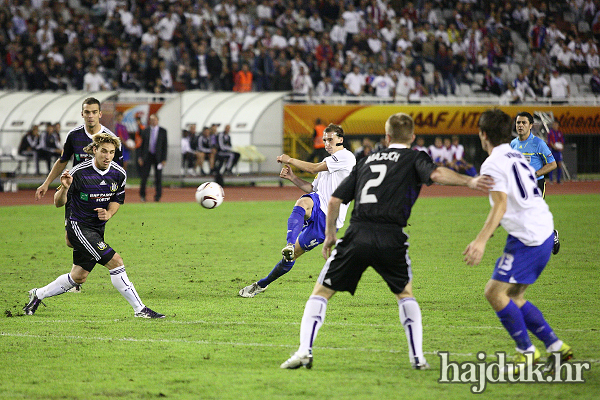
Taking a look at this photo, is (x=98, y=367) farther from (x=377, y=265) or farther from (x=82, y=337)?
(x=377, y=265)

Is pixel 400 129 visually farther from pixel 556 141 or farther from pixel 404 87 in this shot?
pixel 404 87

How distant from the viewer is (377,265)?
18.8 ft

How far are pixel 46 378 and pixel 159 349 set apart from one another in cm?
109

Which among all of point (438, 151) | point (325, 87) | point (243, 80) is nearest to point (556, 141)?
point (438, 151)

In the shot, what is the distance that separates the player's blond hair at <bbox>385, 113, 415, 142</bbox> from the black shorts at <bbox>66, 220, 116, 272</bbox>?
3.49 metres

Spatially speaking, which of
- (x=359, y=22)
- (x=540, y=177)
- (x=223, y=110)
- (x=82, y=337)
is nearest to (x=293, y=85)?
(x=223, y=110)

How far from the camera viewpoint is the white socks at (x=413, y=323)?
A: 570 centimetres

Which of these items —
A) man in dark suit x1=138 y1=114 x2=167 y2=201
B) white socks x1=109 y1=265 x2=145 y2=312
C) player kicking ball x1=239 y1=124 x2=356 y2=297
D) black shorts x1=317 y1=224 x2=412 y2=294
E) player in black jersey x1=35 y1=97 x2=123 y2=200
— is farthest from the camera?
man in dark suit x1=138 y1=114 x2=167 y2=201

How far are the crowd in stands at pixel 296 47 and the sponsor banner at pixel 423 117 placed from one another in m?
0.96

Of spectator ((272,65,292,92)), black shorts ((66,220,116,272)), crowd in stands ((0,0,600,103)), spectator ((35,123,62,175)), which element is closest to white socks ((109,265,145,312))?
black shorts ((66,220,116,272))

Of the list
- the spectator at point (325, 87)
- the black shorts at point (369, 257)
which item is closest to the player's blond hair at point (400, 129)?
the black shorts at point (369, 257)

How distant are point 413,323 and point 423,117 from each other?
23.4m

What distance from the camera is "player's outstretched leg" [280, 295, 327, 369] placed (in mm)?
5758

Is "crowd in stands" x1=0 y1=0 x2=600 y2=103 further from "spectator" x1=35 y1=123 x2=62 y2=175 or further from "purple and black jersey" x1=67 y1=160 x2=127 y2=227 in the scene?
"purple and black jersey" x1=67 y1=160 x2=127 y2=227
